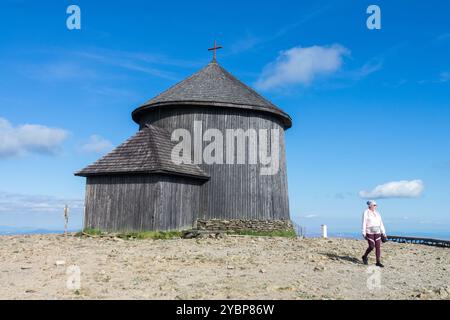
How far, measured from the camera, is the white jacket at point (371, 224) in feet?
38.6

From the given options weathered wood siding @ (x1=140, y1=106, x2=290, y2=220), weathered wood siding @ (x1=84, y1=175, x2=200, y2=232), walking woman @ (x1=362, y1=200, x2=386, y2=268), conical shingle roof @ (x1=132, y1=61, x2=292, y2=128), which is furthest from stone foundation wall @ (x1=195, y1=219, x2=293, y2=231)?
walking woman @ (x1=362, y1=200, x2=386, y2=268)

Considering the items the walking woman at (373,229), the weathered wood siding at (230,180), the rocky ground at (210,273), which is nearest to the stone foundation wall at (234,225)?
the weathered wood siding at (230,180)

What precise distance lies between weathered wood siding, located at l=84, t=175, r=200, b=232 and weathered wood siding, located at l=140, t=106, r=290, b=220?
5.41ft

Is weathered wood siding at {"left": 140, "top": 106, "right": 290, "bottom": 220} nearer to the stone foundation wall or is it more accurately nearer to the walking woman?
the stone foundation wall

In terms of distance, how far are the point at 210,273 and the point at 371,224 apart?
194 inches

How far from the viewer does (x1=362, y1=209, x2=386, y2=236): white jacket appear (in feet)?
38.6

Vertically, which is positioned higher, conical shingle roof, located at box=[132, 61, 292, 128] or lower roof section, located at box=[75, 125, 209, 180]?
conical shingle roof, located at box=[132, 61, 292, 128]

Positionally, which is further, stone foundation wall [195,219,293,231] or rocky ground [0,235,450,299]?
stone foundation wall [195,219,293,231]

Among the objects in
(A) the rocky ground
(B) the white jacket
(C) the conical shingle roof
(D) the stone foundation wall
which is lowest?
(A) the rocky ground

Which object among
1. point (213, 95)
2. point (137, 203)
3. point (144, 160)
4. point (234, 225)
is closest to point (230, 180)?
point (234, 225)

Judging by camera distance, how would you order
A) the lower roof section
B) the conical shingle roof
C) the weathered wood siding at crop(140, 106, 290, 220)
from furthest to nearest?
the conical shingle roof → the weathered wood siding at crop(140, 106, 290, 220) → the lower roof section

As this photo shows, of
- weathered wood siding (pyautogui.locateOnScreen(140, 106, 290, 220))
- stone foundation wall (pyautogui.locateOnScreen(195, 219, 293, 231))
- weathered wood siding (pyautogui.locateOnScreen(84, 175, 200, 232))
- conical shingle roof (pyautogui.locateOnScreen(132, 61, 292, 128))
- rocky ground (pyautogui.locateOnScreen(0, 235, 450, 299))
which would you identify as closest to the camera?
rocky ground (pyautogui.locateOnScreen(0, 235, 450, 299))
